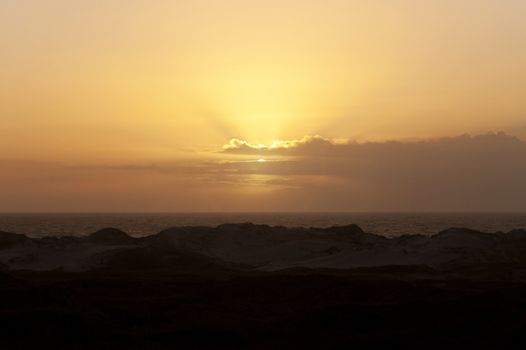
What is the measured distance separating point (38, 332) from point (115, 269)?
755 inches

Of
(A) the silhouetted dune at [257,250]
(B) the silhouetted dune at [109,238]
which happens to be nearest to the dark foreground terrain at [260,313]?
(A) the silhouetted dune at [257,250]

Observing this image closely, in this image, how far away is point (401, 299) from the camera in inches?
805

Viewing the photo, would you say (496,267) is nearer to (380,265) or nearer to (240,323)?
(380,265)

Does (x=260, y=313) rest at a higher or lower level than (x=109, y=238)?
lower

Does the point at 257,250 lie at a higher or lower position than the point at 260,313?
higher

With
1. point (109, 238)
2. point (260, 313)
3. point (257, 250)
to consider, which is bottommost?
point (260, 313)

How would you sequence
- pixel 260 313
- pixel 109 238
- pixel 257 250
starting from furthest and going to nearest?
→ 1. pixel 109 238
2. pixel 257 250
3. pixel 260 313

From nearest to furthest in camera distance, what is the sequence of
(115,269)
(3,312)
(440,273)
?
(3,312), (440,273), (115,269)

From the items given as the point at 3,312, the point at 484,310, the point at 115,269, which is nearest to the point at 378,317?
the point at 484,310

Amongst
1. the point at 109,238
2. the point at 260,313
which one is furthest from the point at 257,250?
the point at 260,313

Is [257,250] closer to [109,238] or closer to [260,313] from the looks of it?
[109,238]

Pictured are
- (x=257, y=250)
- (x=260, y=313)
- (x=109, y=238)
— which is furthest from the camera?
(x=109, y=238)

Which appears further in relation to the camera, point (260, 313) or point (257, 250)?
point (257, 250)

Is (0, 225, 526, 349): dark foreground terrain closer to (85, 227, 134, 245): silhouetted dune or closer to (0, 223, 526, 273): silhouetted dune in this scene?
(0, 223, 526, 273): silhouetted dune
